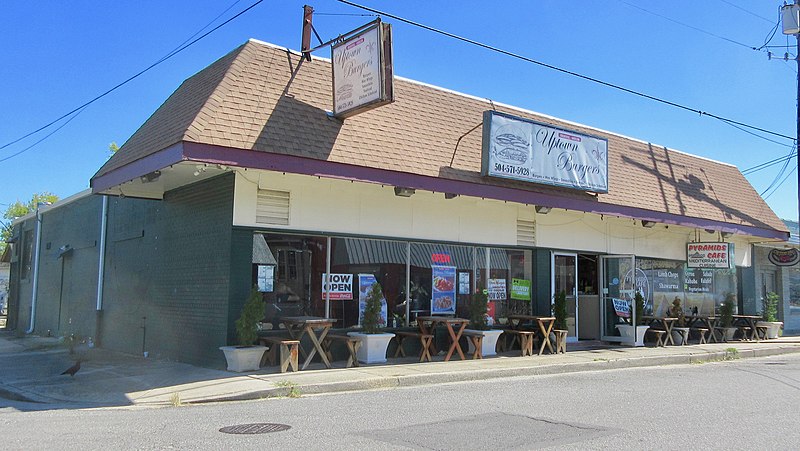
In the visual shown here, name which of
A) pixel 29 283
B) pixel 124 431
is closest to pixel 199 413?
pixel 124 431

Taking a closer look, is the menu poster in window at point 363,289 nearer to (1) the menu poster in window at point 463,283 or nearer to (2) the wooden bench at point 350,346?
(2) the wooden bench at point 350,346

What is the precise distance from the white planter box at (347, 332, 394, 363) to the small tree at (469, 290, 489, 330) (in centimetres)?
230

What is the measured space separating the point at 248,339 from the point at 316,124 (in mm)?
3984

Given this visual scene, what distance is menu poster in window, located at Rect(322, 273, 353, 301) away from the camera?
13.3 meters

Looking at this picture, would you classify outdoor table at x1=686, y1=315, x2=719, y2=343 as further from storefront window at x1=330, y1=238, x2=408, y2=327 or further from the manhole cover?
the manhole cover

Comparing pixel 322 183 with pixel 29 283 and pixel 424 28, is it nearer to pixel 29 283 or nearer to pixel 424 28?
pixel 424 28

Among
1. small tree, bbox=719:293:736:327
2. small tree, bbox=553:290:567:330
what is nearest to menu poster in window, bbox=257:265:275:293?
small tree, bbox=553:290:567:330

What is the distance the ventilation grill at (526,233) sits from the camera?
1633cm

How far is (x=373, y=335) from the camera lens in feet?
42.0

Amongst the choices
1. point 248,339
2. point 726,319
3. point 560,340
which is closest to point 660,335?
point 726,319

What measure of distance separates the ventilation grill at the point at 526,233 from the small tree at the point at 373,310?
15.3 ft

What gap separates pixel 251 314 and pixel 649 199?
11.2 metres

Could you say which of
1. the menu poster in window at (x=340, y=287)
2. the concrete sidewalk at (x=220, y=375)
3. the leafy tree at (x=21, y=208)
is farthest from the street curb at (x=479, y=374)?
the leafy tree at (x=21, y=208)

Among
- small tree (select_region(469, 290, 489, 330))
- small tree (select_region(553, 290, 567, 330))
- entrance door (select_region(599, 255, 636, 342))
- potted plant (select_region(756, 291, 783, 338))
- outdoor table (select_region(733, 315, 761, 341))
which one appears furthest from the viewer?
potted plant (select_region(756, 291, 783, 338))
